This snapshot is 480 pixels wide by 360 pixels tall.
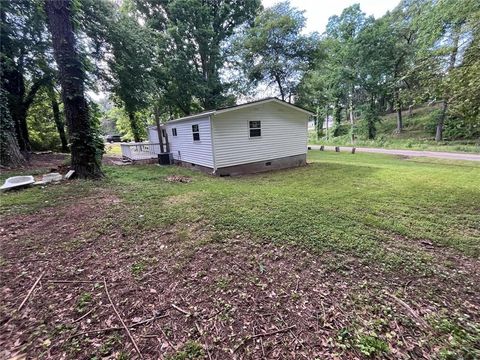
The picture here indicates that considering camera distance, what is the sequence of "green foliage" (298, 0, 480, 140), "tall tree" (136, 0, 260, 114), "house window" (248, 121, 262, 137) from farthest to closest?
1. "green foliage" (298, 0, 480, 140)
2. "tall tree" (136, 0, 260, 114)
3. "house window" (248, 121, 262, 137)

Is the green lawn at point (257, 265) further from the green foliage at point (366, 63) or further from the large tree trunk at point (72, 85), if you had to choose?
the green foliage at point (366, 63)

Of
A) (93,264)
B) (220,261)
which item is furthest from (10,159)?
(220,261)

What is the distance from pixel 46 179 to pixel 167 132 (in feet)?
27.4

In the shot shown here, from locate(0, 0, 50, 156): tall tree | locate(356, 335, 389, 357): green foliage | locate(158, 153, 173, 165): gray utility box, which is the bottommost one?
locate(356, 335, 389, 357): green foliage

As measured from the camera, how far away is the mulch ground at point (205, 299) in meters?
1.74

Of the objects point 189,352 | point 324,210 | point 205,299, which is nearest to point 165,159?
point 324,210

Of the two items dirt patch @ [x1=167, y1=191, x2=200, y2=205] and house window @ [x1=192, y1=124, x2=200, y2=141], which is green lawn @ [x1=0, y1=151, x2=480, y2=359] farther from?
house window @ [x1=192, y1=124, x2=200, y2=141]

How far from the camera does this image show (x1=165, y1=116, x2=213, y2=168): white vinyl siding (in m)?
9.27

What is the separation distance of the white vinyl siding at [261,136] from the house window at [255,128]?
13 centimetres

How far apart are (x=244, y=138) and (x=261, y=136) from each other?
0.98m

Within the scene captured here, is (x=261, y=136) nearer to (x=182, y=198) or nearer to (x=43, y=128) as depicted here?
(x=182, y=198)

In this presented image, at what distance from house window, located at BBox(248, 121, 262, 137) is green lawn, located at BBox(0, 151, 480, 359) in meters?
5.17

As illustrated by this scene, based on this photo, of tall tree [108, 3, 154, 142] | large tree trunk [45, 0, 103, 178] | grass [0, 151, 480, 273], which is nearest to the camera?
grass [0, 151, 480, 273]

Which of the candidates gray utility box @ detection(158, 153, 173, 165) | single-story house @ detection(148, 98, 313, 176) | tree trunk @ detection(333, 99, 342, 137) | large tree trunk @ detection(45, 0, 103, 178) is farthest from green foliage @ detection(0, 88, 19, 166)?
tree trunk @ detection(333, 99, 342, 137)
